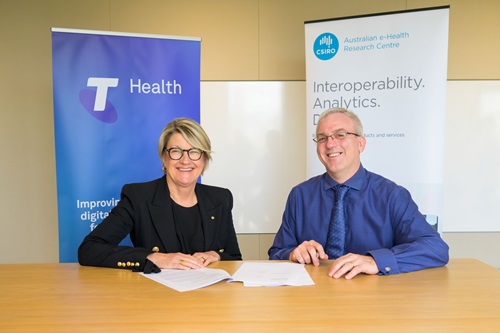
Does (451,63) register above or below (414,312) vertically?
above

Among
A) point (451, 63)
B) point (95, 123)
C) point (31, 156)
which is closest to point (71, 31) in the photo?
point (95, 123)

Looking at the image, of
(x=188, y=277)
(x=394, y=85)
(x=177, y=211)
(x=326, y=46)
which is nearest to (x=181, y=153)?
(x=177, y=211)

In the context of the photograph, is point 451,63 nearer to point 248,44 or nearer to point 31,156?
point 248,44

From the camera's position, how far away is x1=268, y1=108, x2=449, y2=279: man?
2146mm

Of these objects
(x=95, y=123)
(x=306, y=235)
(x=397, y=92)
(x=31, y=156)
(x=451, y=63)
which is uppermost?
(x=451, y=63)

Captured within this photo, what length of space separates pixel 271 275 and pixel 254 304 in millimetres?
336

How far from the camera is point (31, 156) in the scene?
421 centimetres

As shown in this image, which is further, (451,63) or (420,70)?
(451,63)

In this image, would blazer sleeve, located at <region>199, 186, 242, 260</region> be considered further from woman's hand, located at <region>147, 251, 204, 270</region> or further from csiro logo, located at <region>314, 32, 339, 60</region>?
csiro logo, located at <region>314, 32, 339, 60</region>

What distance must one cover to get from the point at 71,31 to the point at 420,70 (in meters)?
2.66

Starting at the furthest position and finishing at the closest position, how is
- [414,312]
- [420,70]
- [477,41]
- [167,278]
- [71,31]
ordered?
[477,41] → [420,70] → [71,31] → [167,278] → [414,312]

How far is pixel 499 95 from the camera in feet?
13.8

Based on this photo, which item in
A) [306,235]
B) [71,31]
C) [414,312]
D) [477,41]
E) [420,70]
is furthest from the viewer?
[477,41]

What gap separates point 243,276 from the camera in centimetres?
166
